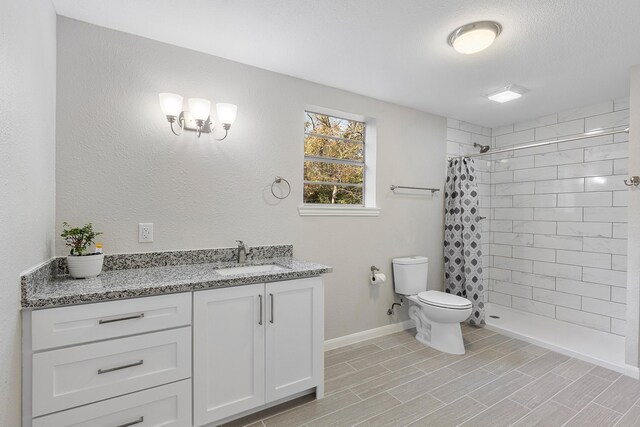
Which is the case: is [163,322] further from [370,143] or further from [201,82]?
[370,143]

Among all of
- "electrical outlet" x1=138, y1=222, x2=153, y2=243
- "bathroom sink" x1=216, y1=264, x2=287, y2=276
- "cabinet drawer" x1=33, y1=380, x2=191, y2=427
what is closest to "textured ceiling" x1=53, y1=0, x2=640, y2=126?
"electrical outlet" x1=138, y1=222, x2=153, y2=243

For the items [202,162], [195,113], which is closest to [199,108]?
[195,113]

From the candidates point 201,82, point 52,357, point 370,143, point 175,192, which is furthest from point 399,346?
point 201,82

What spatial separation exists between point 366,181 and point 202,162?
5.11 feet

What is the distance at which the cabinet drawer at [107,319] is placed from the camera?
125 cm

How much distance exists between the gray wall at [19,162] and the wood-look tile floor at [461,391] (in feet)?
3.72

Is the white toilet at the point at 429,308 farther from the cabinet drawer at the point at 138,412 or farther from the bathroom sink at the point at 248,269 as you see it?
the cabinet drawer at the point at 138,412

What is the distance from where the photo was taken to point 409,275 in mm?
2939

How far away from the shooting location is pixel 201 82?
2.09 meters

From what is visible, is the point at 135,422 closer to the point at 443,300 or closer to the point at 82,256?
the point at 82,256

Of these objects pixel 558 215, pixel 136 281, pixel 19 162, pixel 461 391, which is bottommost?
pixel 461 391

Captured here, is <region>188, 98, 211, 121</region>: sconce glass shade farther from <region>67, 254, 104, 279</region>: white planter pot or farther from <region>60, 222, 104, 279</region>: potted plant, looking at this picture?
<region>67, 254, 104, 279</region>: white planter pot

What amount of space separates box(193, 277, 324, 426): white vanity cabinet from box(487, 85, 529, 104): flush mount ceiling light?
88.7 inches

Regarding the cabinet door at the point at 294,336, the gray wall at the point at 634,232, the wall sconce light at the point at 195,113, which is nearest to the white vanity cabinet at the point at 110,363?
the cabinet door at the point at 294,336
